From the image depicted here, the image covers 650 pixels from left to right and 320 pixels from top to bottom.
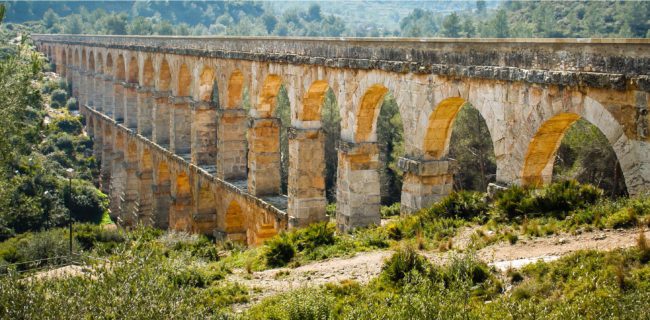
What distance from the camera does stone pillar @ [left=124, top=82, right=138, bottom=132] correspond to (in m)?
33.5

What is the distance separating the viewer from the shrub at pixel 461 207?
39.5ft

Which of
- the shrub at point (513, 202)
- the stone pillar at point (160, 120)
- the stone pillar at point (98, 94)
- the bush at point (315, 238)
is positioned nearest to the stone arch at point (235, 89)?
the stone pillar at point (160, 120)

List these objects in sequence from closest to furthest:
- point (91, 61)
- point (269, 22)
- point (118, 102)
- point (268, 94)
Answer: point (268, 94) → point (118, 102) → point (91, 61) → point (269, 22)

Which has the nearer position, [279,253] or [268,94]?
[279,253]

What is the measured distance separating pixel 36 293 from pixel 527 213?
263 inches

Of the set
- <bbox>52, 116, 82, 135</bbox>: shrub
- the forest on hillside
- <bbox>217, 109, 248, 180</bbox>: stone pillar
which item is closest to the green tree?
<bbox>217, 109, 248, 180</bbox>: stone pillar

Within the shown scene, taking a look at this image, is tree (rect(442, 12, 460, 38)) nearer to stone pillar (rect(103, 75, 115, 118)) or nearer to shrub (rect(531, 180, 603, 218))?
stone pillar (rect(103, 75, 115, 118))

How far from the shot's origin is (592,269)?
26.7 ft

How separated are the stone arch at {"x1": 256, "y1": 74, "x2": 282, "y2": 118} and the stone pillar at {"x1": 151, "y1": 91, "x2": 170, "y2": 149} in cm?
975

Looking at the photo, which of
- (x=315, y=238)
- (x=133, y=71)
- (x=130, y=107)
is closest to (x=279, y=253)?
(x=315, y=238)

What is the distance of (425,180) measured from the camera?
13430mm

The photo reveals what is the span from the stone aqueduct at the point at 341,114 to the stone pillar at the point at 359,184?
0.03 metres

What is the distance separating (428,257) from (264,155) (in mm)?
10058

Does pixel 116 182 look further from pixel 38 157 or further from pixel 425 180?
pixel 425 180
